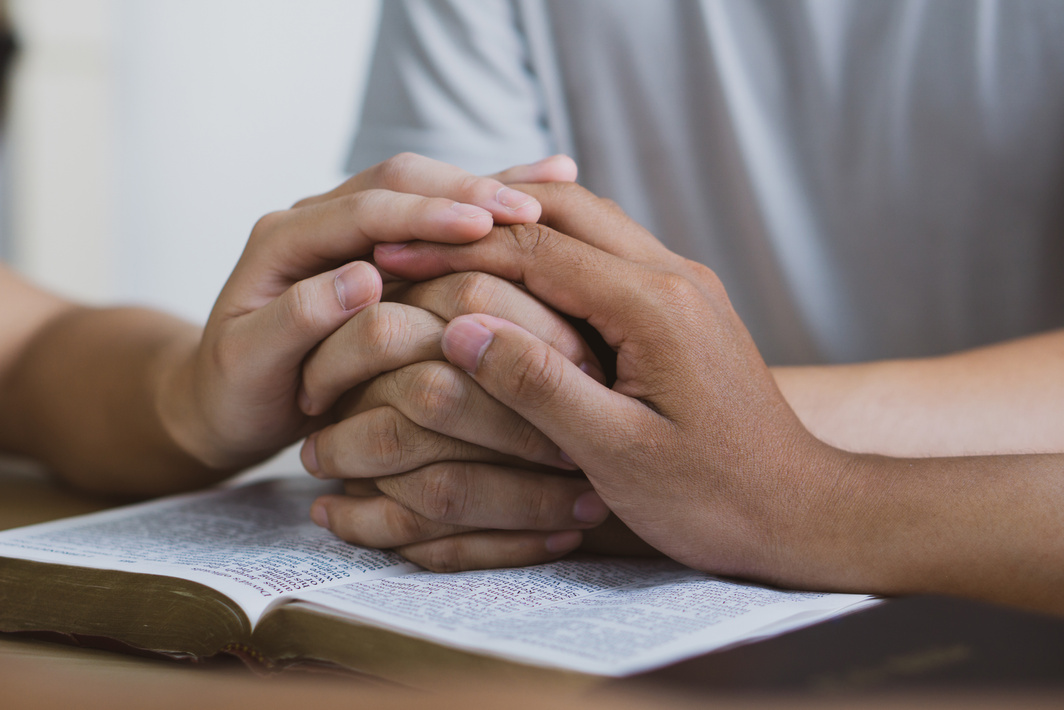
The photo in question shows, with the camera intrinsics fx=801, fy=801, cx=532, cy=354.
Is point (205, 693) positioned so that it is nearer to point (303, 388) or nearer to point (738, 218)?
point (303, 388)

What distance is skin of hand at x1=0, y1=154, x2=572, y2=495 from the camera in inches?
21.4

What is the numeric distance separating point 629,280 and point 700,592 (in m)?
0.19

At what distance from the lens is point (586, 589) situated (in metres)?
0.47

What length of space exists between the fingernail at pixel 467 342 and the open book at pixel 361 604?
0.13 metres

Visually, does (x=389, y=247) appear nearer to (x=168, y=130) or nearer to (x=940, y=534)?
(x=940, y=534)

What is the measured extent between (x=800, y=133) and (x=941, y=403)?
1.86 ft

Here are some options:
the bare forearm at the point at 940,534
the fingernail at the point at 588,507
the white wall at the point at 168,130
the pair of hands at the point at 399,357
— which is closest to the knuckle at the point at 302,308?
the pair of hands at the point at 399,357

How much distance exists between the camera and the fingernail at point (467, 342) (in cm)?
48

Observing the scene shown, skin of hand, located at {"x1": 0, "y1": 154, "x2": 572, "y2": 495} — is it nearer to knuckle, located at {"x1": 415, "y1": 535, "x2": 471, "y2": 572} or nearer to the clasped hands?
the clasped hands

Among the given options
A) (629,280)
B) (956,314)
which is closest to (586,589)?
(629,280)

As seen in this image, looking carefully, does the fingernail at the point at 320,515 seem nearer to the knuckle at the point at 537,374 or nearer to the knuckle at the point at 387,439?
the knuckle at the point at 387,439

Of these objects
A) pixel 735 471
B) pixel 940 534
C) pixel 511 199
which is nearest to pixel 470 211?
pixel 511 199

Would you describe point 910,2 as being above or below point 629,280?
above

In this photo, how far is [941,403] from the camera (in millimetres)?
643
